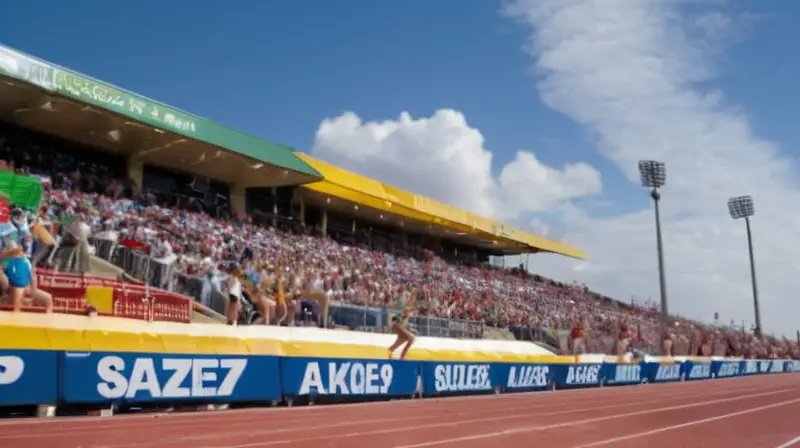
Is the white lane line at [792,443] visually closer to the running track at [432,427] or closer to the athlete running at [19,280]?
the running track at [432,427]

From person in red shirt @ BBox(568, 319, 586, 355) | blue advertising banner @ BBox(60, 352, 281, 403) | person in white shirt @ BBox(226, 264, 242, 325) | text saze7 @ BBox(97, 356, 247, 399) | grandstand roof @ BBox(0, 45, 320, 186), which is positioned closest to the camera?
blue advertising banner @ BBox(60, 352, 281, 403)

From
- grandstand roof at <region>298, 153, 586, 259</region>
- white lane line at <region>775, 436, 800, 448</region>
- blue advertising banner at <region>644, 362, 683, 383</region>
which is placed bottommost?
blue advertising banner at <region>644, 362, 683, 383</region>

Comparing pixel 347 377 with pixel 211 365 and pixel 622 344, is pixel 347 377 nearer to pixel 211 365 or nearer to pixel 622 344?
pixel 211 365

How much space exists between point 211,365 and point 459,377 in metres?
7.38

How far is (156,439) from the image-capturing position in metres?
7.94

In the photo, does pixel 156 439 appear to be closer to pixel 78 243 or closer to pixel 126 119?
pixel 78 243

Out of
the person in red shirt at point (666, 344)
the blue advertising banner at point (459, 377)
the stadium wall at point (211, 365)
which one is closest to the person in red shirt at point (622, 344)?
the person in red shirt at point (666, 344)

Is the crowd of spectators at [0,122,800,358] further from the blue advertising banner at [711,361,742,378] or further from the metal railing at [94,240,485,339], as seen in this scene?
the blue advertising banner at [711,361,742,378]

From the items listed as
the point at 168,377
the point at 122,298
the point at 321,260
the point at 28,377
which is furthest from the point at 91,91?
the point at 28,377

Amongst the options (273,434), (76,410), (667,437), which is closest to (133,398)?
(76,410)

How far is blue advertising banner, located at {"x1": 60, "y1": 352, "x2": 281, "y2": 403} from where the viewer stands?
10.1 m

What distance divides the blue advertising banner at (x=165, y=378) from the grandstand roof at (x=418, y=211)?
56.2 feet

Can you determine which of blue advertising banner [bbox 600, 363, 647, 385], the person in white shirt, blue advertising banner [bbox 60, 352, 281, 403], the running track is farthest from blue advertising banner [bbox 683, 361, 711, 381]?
blue advertising banner [bbox 60, 352, 281, 403]

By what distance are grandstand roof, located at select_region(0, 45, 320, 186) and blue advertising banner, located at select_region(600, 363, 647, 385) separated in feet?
39.0
